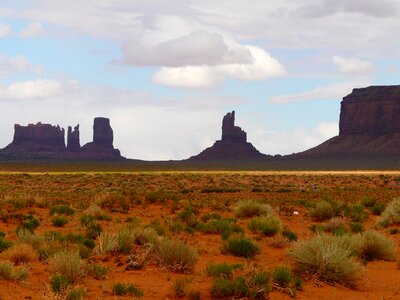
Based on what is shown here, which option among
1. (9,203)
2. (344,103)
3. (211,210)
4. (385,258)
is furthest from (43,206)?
(344,103)

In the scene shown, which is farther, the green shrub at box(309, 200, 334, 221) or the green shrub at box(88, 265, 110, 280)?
the green shrub at box(309, 200, 334, 221)

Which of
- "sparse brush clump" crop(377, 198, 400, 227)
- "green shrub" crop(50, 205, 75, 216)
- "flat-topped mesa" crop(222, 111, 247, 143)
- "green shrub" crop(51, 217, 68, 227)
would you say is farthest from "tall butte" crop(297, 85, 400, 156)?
"green shrub" crop(51, 217, 68, 227)

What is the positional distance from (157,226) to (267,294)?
28.1 feet

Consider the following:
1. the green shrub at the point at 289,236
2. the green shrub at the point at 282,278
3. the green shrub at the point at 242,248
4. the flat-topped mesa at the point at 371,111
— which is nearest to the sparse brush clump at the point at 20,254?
the green shrub at the point at 242,248

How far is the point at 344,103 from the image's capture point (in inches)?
7023

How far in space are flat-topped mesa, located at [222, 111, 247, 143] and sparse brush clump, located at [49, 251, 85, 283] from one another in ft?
577

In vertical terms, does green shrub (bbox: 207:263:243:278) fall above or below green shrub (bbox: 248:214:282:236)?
below

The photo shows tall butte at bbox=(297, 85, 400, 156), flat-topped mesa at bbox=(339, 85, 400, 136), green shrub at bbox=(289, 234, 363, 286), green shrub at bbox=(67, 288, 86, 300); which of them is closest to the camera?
green shrub at bbox=(67, 288, 86, 300)

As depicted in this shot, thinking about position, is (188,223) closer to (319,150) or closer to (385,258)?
(385,258)

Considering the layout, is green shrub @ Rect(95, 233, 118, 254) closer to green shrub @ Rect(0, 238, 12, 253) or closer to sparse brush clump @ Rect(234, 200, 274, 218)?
green shrub @ Rect(0, 238, 12, 253)

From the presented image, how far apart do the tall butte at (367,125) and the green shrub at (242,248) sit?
441ft

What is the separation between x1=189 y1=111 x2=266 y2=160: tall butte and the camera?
7062 inches

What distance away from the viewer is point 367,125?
166m

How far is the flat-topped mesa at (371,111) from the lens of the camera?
16275 cm
